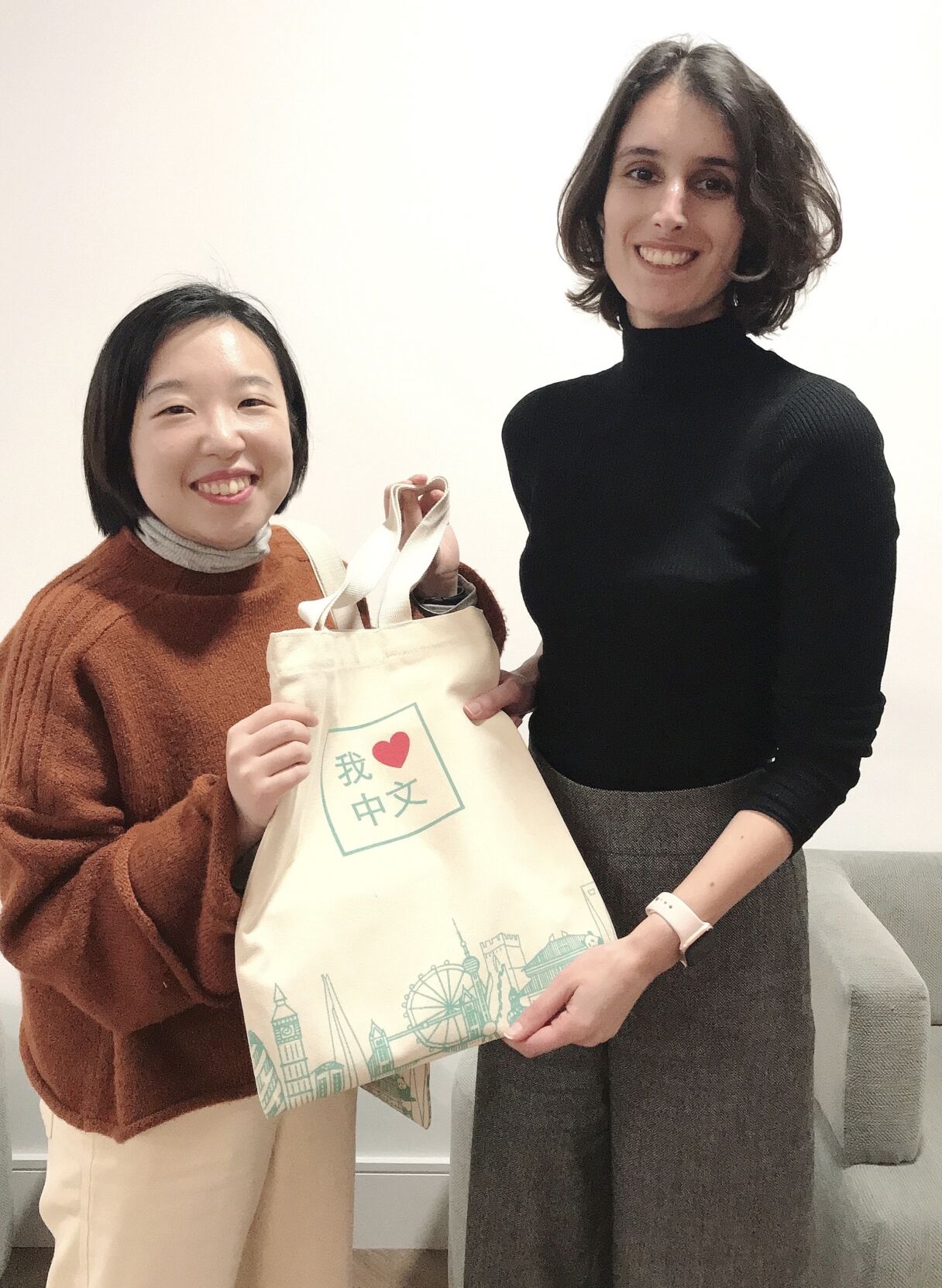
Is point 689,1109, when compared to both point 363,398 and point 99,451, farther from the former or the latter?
point 363,398

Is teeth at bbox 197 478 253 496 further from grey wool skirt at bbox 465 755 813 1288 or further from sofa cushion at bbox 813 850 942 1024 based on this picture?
sofa cushion at bbox 813 850 942 1024

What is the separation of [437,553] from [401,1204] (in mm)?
1521

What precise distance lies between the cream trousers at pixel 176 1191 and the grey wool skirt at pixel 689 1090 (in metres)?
0.25

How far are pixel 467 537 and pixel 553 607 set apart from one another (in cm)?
89

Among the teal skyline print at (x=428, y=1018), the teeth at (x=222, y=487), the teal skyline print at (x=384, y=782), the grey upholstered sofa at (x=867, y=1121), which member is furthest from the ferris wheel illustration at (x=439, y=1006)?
the grey upholstered sofa at (x=867, y=1121)

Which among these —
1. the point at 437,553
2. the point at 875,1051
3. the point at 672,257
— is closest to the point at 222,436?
the point at 437,553

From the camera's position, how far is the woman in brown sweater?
94cm

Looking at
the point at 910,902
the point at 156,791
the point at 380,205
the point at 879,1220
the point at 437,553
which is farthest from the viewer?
the point at 910,902

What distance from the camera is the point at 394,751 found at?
38.2 inches

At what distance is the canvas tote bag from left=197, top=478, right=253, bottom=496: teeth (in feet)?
0.48

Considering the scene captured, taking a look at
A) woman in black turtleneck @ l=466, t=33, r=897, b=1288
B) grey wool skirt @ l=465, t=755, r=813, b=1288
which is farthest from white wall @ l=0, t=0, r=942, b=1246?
grey wool skirt @ l=465, t=755, r=813, b=1288

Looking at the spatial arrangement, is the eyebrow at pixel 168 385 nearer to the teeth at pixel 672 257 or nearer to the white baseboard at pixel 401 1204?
the teeth at pixel 672 257

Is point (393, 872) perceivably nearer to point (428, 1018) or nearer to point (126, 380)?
point (428, 1018)

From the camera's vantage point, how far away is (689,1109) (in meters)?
1.05
